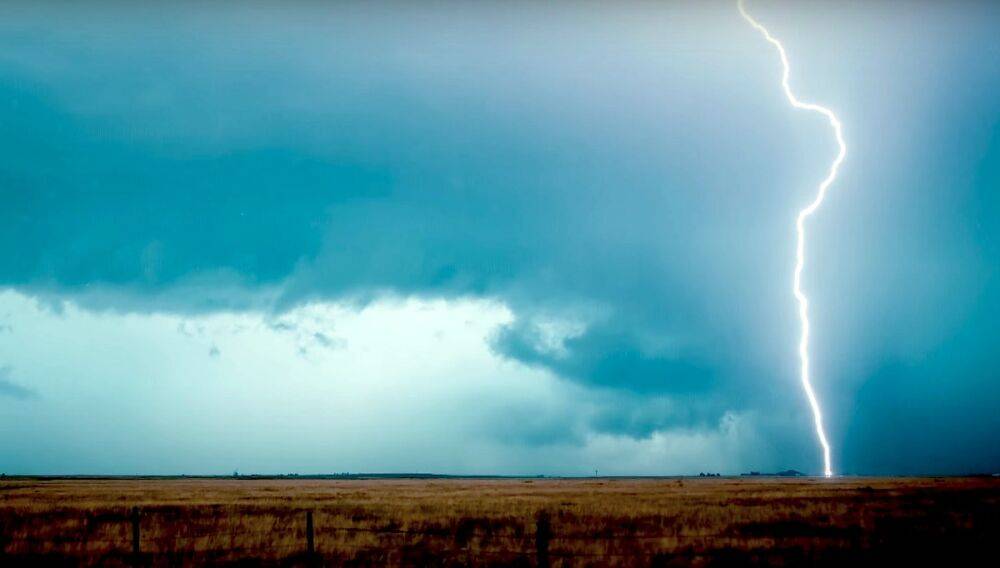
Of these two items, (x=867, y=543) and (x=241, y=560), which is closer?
(x=241, y=560)

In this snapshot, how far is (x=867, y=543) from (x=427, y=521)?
14589 millimetres

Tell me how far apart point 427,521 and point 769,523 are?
12090 mm

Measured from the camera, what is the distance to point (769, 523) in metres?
25.4

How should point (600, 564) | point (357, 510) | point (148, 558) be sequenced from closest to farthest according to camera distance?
point (600, 564), point (148, 558), point (357, 510)

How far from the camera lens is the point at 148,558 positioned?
1675 centimetres

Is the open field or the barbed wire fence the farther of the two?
the barbed wire fence

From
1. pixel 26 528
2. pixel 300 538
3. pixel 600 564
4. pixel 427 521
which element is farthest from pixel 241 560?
pixel 26 528

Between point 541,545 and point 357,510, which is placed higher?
point 541,545

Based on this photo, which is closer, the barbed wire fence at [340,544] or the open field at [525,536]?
the open field at [525,536]

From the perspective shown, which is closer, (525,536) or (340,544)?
(340,544)

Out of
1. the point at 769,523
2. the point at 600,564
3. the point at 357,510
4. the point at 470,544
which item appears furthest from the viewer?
the point at 357,510

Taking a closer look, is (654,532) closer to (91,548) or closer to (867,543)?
(867,543)

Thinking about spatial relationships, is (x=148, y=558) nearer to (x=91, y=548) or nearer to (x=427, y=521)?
(x=91, y=548)

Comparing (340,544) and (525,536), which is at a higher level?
Result: (340,544)
